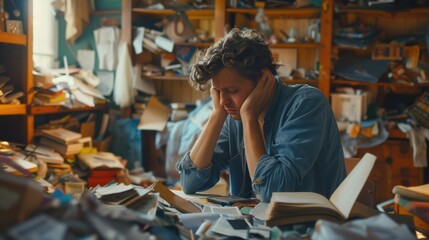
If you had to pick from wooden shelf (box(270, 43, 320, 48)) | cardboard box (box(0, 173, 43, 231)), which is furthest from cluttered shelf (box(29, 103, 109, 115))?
cardboard box (box(0, 173, 43, 231))

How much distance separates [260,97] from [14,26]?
1.98m

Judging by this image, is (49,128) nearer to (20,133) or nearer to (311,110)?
(20,133)

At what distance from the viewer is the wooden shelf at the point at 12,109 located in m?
2.89

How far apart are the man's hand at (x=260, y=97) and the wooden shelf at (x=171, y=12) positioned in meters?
2.61

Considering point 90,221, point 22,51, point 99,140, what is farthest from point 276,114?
point 99,140

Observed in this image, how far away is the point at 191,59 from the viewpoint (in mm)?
4434

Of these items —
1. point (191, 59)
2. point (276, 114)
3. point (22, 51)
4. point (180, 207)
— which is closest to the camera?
point (180, 207)

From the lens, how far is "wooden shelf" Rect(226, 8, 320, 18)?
4078mm

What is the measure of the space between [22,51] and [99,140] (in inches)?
48.5

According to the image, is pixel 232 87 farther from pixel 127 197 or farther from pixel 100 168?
pixel 100 168

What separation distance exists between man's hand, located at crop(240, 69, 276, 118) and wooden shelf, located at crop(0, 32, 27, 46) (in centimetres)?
182

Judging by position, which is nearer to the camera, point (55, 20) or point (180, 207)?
point (180, 207)

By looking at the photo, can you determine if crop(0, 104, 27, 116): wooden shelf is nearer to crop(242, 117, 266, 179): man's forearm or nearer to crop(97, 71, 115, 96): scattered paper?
crop(97, 71, 115, 96): scattered paper

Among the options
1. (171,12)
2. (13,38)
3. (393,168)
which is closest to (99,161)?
(13,38)
